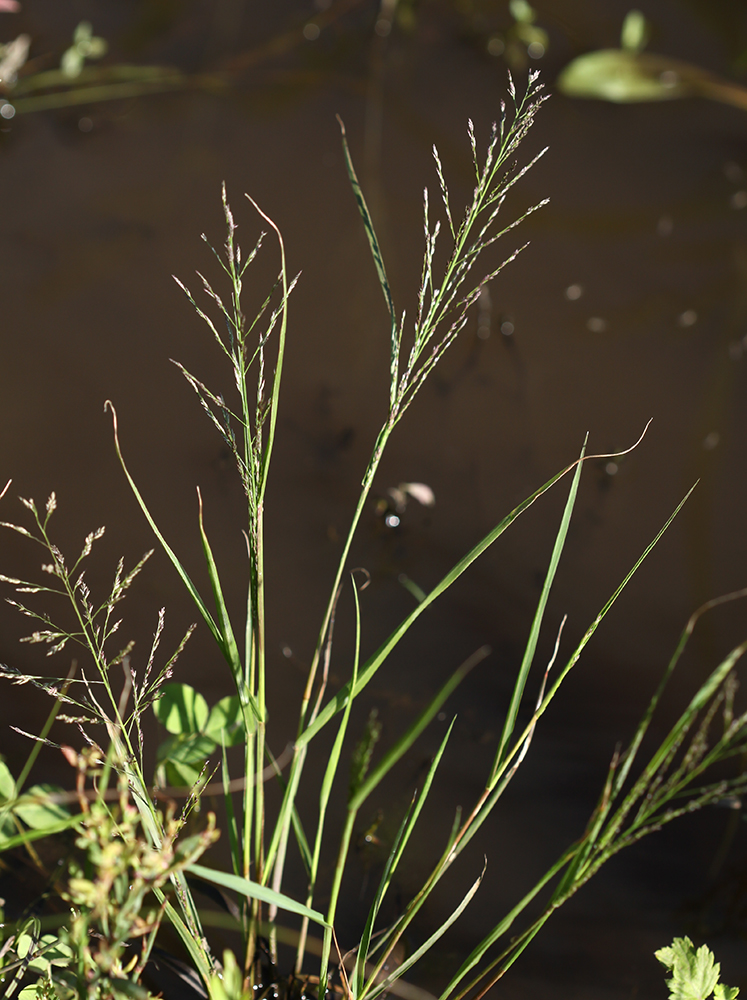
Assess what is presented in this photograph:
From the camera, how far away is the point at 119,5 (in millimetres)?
1385

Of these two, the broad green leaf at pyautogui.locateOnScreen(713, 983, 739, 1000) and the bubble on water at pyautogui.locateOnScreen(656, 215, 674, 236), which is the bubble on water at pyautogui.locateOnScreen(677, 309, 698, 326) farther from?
the broad green leaf at pyautogui.locateOnScreen(713, 983, 739, 1000)

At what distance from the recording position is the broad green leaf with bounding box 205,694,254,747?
745mm

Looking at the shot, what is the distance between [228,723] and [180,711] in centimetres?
5

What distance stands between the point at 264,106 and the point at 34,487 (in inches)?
31.7

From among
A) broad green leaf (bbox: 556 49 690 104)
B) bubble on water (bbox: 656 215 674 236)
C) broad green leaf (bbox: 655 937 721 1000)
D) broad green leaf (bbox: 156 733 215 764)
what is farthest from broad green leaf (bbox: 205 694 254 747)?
broad green leaf (bbox: 556 49 690 104)

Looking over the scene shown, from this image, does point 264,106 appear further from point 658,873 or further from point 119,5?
point 658,873

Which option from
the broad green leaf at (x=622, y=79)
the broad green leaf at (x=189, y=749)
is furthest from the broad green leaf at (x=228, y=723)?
the broad green leaf at (x=622, y=79)

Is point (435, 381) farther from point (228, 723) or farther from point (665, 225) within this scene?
point (228, 723)

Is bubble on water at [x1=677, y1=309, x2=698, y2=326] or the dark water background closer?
the dark water background

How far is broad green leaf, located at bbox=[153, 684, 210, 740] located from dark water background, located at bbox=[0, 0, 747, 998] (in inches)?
8.0

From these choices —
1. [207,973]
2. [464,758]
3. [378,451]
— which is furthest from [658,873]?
[378,451]

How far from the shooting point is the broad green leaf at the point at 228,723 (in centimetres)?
75

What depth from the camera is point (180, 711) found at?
2.51 feet

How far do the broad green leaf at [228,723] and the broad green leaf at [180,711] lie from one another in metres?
0.02
